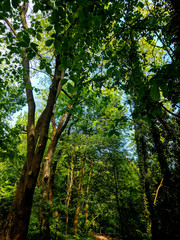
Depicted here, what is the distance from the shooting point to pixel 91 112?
12320mm

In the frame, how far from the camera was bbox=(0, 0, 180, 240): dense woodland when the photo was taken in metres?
1.75

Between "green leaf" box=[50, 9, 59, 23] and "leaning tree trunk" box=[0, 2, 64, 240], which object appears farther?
"leaning tree trunk" box=[0, 2, 64, 240]

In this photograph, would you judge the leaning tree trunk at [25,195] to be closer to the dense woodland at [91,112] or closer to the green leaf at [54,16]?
the dense woodland at [91,112]

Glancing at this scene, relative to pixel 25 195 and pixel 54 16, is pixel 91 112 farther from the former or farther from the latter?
pixel 54 16

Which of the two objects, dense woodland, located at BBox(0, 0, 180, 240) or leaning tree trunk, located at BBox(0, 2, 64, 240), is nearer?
dense woodland, located at BBox(0, 0, 180, 240)

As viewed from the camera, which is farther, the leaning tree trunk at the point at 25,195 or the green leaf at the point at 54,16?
the leaning tree trunk at the point at 25,195

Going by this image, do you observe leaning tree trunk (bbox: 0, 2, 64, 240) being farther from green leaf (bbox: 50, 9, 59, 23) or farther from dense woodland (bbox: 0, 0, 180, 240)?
green leaf (bbox: 50, 9, 59, 23)

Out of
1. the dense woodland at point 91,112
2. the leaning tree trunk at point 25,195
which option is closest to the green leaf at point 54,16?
the dense woodland at point 91,112

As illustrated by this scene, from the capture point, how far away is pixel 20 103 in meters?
8.98

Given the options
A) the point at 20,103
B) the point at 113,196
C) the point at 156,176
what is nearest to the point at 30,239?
the point at 113,196

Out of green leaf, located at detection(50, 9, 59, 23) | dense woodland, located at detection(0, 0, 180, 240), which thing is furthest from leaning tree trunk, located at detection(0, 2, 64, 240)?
green leaf, located at detection(50, 9, 59, 23)

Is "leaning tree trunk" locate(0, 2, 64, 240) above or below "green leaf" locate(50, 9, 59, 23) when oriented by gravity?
below

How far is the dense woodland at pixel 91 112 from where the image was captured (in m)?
1.75

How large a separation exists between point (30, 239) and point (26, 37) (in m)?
7.26
